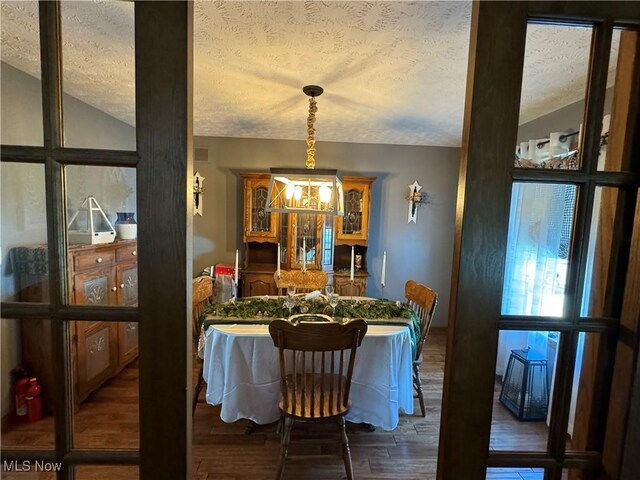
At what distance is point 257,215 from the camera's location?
12.5 ft

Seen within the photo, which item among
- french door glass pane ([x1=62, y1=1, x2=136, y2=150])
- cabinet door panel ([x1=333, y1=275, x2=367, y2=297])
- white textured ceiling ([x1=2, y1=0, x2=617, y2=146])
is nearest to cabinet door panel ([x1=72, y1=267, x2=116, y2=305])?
french door glass pane ([x1=62, y1=1, x2=136, y2=150])

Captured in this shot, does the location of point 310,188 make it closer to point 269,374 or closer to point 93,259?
point 269,374

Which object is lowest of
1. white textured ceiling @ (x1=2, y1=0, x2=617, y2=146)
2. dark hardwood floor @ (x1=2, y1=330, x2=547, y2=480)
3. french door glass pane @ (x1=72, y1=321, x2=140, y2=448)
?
dark hardwood floor @ (x1=2, y1=330, x2=547, y2=480)

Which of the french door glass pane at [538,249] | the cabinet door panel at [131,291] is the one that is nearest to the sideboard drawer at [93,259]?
the cabinet door panel at [131,291]

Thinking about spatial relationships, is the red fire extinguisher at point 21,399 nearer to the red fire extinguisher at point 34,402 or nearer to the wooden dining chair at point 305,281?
the red fire extinguisher at point 34,402

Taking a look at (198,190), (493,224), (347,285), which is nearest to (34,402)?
(493,224)

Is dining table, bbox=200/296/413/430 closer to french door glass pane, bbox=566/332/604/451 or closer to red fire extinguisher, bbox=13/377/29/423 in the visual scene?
red fire extinguisher, bbox=13/377/29/423

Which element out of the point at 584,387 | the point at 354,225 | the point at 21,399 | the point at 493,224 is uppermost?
the point at 493,224

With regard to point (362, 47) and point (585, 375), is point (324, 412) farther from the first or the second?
point (362, 47)

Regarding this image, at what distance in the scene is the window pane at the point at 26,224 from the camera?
2.34 feet

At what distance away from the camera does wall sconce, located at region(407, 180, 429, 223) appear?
3965 mm

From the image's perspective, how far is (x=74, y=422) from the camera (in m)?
0.75

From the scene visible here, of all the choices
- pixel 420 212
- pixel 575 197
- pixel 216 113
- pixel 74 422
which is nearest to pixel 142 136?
pixel 74 422

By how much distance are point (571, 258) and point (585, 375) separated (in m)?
0.32
